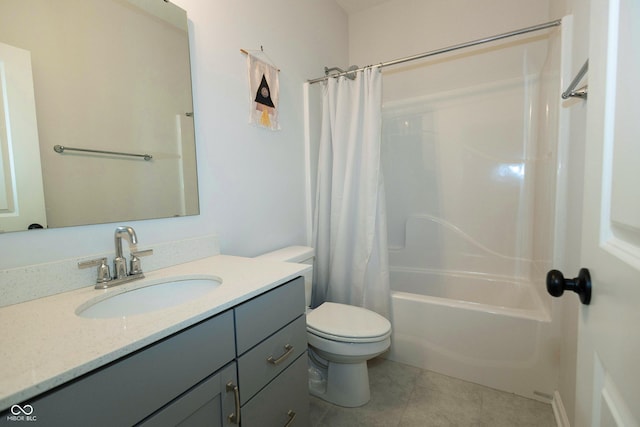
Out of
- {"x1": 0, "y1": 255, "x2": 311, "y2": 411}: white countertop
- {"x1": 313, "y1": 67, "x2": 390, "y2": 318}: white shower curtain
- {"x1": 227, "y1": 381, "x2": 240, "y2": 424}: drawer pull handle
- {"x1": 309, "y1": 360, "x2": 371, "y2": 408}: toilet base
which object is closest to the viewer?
{"x1": 0, "y1": 255, "x2": 311, "y2": 411}: white countertop

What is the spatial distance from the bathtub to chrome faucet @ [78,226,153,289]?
4.62 ft

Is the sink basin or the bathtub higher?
the sink basin

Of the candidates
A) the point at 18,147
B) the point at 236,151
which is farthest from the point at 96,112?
the point at 236,151

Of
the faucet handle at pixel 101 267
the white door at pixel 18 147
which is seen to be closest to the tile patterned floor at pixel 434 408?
the faucet handle at pixel 101 267

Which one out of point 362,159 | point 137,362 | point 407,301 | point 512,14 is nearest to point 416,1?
point 512,14

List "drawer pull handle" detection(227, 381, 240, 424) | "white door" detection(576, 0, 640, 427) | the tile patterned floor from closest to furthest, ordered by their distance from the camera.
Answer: "white door" detection(576, 0, 640, 427), "drawer pull handle" detection(227, 381, 240, 424), the tile patterned floor

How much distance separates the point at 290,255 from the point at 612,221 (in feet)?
4.35

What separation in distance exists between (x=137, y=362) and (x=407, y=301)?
1.49m

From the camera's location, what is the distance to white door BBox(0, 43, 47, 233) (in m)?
0.80

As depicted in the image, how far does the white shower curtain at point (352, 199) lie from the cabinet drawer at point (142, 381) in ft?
3.84

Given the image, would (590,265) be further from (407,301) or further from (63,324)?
(407,301)

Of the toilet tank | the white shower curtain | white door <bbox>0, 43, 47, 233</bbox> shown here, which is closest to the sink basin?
white door <bbox>0, 43, 47, 233</bbox>

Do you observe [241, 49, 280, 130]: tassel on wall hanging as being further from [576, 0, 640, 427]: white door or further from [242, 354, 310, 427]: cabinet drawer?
[576, 0, 640, 427]: white door

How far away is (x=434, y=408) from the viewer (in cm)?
144
